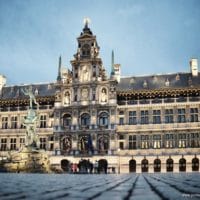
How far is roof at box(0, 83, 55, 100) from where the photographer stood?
5816cm

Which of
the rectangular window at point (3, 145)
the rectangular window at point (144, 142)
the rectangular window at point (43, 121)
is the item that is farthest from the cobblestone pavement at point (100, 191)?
the rectangular window at point (3, 145)

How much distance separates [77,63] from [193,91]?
18.0 m

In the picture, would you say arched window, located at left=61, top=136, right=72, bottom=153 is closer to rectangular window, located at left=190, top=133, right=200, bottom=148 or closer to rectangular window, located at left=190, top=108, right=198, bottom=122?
rectangular window, located at left=190, top=133, right=200, bottom=148

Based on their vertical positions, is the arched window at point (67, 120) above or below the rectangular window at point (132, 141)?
above

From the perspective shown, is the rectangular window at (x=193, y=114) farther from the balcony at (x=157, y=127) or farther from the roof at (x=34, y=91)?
the roof at (x=34, y=91)

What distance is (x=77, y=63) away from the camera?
5359cm

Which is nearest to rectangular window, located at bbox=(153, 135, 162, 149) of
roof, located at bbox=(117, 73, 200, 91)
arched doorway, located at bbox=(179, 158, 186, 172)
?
arched doorway, located at bbox=(179, 158, 186, 172)

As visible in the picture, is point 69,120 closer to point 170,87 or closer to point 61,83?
point 61,83

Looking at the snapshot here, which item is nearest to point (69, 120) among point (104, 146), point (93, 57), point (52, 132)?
point (52, 132)

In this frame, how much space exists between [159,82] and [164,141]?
9.65 meters

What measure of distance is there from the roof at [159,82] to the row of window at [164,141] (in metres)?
7.36

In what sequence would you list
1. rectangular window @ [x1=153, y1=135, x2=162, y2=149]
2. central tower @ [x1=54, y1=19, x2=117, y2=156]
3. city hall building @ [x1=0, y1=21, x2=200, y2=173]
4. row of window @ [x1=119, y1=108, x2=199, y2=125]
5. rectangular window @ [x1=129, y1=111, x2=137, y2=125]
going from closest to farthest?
city hall building @ [x1=0, y1=21, x2=200, y2=173]
row of window @ [x1=119, y1=108, x2=199, y2=125]
rectangular window @ [x1=153, y1=135, x2=162, y2=149]
central tower @ [x1=54, y1=19, x2=117, y2=156]
rectangular window @ [x1=129, y1=111, x2=137, y2=125]

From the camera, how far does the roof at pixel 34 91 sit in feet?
191

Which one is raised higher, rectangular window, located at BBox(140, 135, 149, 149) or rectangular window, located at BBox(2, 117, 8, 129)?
rectangular window, located at BBox(2, 117, 8, 129)
